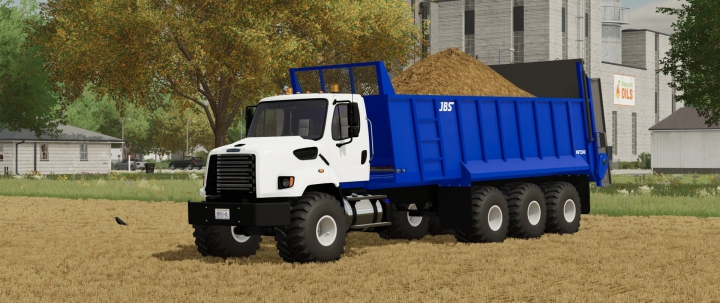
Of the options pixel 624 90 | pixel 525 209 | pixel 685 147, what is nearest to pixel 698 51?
pixel 525 209

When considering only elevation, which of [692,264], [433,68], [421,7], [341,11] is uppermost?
[421,7]

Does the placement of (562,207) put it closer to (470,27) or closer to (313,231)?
(313,231)

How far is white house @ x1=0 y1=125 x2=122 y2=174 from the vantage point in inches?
2516

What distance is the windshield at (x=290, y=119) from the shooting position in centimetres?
1429

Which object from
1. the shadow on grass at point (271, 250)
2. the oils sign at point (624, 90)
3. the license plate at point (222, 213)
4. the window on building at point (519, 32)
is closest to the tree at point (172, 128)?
the window on building at point (519, 32)

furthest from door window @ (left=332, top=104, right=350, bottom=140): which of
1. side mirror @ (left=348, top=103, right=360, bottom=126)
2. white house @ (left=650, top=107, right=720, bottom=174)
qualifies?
white house @ (left=650, top=107, right=720, bottom=174)

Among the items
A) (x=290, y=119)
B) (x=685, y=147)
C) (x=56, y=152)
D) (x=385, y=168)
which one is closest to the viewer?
(x=290, y=119)

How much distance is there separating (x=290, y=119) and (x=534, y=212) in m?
5.76

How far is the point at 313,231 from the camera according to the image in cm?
1349

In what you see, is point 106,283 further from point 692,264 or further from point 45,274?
point 692,264

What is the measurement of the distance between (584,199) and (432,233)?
144 inches

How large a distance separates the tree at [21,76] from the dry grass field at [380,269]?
3246 cm

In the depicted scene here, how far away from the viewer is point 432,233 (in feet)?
60.6

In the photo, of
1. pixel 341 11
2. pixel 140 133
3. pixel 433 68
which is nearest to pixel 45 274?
pixel 433 68
